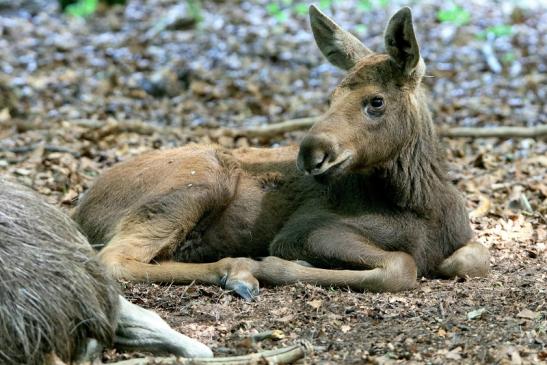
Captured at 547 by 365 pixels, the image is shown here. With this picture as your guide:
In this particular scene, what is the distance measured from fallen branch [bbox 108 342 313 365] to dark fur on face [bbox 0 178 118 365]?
33 cm

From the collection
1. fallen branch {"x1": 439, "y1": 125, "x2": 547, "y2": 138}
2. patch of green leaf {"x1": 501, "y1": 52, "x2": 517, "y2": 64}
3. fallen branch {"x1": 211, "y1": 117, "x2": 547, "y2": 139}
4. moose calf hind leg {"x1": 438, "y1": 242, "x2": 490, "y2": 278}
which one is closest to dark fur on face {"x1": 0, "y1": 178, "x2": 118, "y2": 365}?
moose calf hind leg {"x1": 438, "y1": 242, "x2": 490, "y2": 278}

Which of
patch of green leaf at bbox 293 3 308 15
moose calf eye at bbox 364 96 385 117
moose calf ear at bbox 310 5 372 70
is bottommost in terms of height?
patch of green leaf at bbox 293 3 308 15

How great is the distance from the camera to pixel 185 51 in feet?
57.1

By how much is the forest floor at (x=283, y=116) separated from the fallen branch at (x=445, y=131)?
0.16 meters

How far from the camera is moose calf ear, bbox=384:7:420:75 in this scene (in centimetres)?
735

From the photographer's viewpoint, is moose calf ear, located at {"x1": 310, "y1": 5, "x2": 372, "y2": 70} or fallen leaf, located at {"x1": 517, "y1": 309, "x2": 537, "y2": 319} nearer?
fallen leaf, located at {"x1": 517, "y1": 309, "x2": 537, "y2": 319}

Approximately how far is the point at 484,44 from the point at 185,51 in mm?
6092

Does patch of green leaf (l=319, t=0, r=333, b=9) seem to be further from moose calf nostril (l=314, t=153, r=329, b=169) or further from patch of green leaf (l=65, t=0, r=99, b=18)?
moose calf nostril (l=314, t=153, r=329, b=169)

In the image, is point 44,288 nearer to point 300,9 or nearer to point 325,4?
point 300,9

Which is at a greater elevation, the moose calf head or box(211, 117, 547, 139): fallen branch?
the moose calf head

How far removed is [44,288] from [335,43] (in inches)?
163

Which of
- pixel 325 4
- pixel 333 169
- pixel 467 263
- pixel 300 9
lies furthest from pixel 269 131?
pixel 325 4

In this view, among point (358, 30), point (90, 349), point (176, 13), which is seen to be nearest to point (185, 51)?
point (176, 13)

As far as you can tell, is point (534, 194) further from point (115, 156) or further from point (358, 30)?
point (358, 30)
